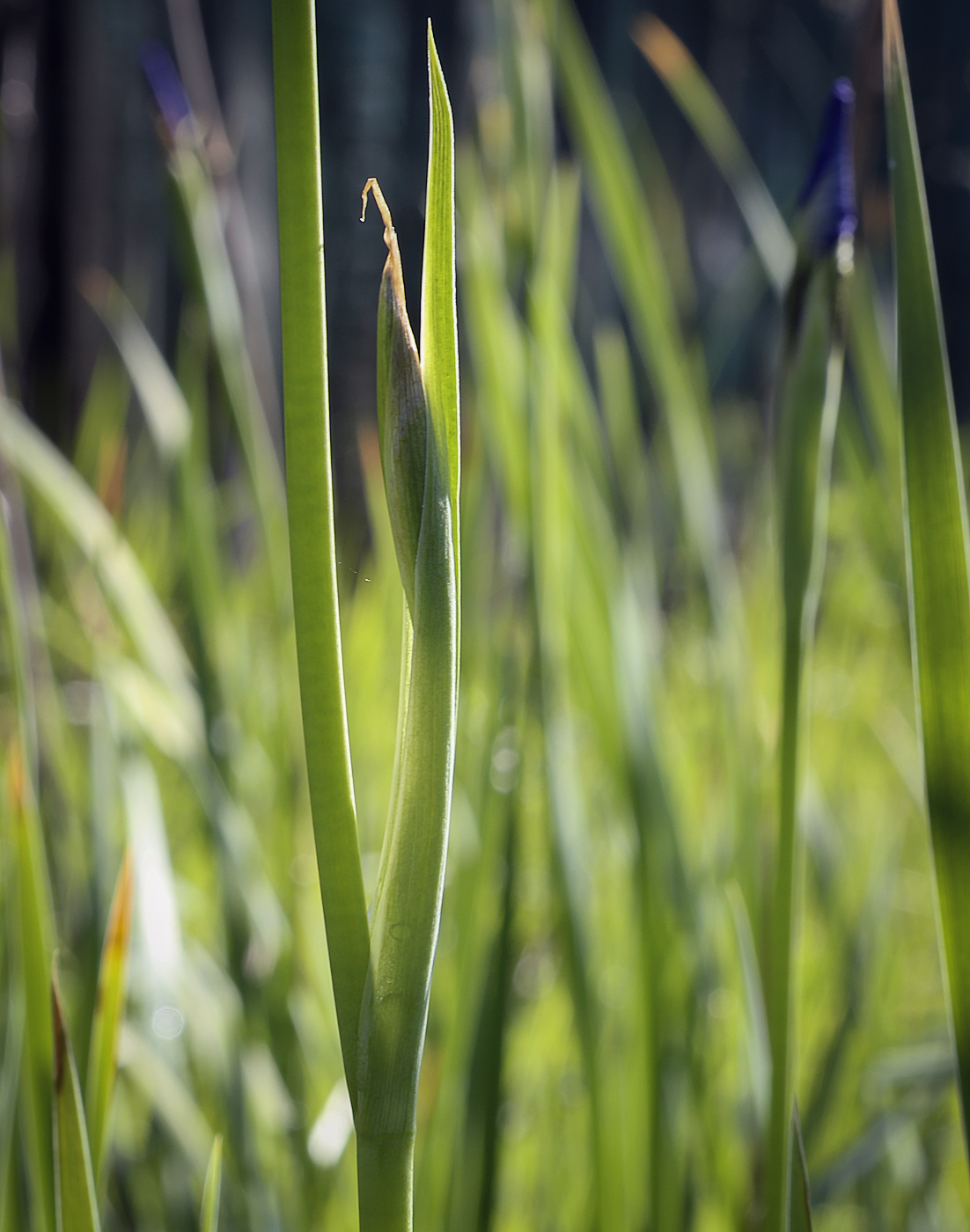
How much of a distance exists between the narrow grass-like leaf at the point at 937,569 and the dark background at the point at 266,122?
676 millimetres

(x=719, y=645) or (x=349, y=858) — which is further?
(x=719, y=645)

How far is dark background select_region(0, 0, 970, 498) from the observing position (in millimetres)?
1174

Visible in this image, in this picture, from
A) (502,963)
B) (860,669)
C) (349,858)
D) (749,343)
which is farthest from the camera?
(749,343)

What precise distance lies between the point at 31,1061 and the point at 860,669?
87cm

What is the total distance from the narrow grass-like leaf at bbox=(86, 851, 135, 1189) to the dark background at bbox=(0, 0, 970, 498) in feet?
2.11

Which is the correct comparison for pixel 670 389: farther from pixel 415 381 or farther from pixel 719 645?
pixel 415 381

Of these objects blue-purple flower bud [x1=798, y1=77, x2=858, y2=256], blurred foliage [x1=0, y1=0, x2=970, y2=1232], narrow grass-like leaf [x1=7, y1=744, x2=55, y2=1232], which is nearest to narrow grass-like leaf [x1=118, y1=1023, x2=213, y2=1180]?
blurred foliage [x1=0, y1=0, x2=970, y2=1232]

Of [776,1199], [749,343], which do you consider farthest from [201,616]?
[749,343]

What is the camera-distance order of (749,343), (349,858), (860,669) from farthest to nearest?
(749,343) < (860,669) < (349,858)

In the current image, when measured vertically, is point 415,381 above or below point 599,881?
above

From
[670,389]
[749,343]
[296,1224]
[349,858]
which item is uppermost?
[749,343]

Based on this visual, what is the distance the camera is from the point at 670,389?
40cm

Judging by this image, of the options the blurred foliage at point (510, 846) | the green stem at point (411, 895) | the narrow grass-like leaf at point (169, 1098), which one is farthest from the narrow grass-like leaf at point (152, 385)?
the green stem at point (411, 895)

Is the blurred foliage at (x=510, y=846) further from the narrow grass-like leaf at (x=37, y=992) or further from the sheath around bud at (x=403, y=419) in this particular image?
the sheath around bud at (x=403, y=419)
